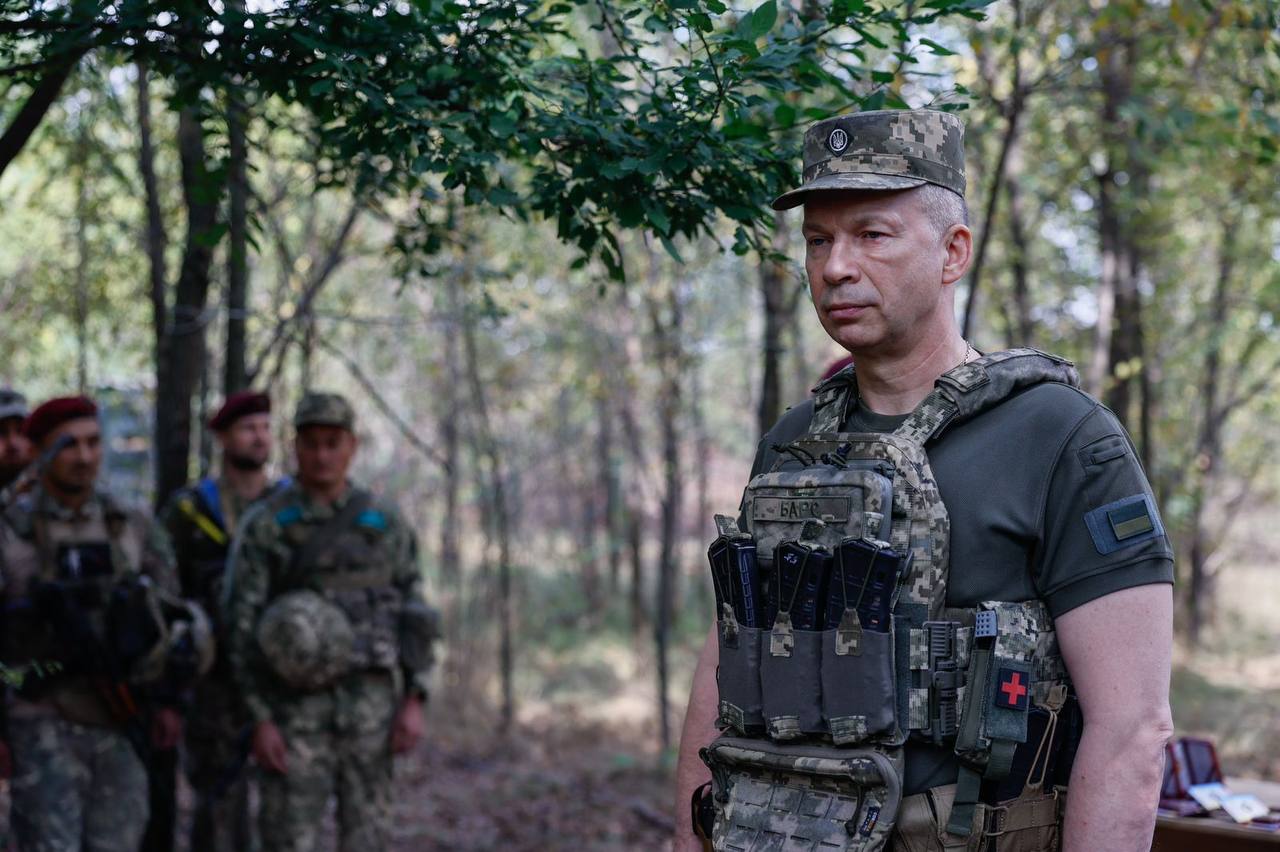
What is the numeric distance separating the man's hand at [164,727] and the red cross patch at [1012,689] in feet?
14.3

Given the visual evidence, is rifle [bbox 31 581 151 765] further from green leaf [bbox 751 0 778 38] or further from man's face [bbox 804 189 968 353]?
man's face [bbox 804 189 968 353]

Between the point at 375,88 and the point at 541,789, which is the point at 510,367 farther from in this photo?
the point at 375,88

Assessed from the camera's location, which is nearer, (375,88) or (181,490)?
(375,88)

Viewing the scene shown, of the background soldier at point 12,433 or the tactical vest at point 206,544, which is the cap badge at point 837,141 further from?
the background soldier at point 12,433

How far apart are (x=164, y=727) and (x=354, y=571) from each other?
3.59ft

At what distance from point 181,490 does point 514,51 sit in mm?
3914

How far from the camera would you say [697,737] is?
2.54 meters

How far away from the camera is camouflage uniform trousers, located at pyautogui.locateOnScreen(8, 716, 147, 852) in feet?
15.5

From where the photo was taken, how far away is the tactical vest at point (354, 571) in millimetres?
5238

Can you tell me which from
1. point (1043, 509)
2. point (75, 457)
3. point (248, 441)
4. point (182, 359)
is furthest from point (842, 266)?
point (182, 359)

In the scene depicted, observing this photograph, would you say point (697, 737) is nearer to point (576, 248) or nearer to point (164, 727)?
point (164, 727)

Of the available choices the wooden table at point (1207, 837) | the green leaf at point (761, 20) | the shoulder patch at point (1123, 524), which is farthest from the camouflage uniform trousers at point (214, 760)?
the shoulder patch at point (1123, 524)

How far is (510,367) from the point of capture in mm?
13531

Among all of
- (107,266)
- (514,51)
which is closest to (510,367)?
(107,266)
